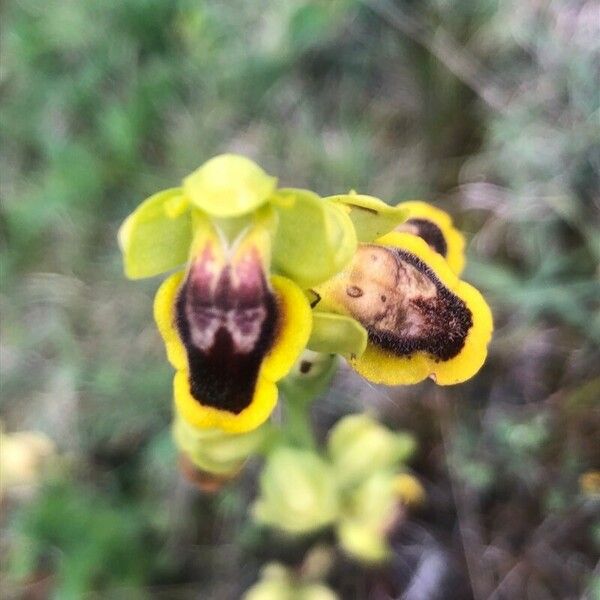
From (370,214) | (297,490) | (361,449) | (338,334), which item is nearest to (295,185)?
(361,449)

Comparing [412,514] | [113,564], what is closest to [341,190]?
[412,514]

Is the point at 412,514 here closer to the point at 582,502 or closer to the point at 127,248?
the point at 582,502

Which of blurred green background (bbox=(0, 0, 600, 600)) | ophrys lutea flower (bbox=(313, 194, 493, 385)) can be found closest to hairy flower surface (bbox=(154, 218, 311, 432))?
ophrys lutea flower (bbox=(313, 194, 493, 385))

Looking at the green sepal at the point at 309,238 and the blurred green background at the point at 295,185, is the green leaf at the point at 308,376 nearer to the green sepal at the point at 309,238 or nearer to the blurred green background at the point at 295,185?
the green sepal at the point at 309,238

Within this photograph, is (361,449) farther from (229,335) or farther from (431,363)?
(229,335)

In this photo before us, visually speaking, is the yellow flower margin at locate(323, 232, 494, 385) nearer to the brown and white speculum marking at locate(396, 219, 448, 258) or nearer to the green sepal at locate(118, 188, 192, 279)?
the brown and white speculum marking at locate(396, 219, 448, 258)

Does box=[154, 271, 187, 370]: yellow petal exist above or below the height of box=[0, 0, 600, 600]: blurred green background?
above

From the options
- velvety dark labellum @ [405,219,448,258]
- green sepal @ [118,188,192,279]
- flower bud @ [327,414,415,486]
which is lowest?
flower bud @ [327,414,415,486]

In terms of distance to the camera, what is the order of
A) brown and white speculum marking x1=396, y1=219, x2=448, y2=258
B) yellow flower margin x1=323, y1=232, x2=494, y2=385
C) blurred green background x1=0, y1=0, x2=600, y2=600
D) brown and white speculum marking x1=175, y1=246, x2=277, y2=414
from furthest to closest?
blurred green background x1=0, y1=0, x2=600, y2=600 → brown and white speculum marking x1=396, y1=219, x2=448, y2=258 → yellow flower margin x1=323, y1=232, x2=494, y2=385 → brown and white speculum marking x1=175, y1=246, x2=277, y2=414

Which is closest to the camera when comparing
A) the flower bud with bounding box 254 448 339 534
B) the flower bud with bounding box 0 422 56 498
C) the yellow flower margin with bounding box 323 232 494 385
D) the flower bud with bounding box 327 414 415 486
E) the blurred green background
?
the yellow flower margin with bounding box 323 232 494 385
